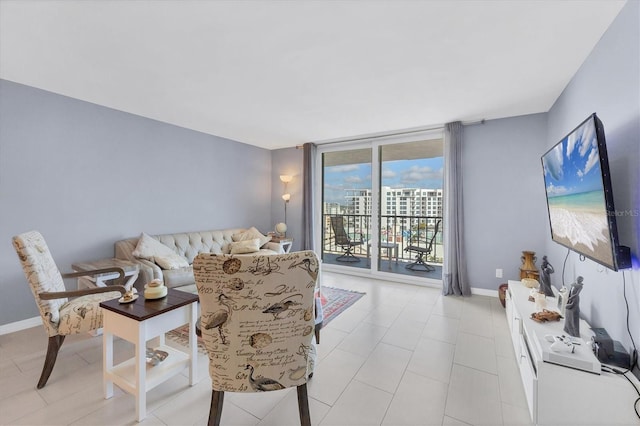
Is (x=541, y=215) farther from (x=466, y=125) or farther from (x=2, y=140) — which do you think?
(x=2, y=140)

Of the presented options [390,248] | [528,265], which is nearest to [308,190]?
[390,248]

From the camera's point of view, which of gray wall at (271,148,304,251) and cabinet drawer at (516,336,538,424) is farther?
gray wall at (271,148,304,251)

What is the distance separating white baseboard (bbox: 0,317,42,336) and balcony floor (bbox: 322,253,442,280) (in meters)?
4.01

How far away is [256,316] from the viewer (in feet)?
3.89

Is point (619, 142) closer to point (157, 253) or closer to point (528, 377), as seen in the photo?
point (528, 377)

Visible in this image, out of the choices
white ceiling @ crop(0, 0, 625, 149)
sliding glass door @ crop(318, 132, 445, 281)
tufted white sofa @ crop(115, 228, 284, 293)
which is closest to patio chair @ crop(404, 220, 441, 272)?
sliding glass door @ crop(318, 132, 445, 281)

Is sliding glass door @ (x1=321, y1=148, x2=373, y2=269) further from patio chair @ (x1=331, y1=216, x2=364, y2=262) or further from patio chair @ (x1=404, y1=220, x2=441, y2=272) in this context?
patio chair @ (x1=404, y1=220, x2=441, y2=272)

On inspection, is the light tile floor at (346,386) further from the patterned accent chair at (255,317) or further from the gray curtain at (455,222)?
the gray curtain at (455,222)

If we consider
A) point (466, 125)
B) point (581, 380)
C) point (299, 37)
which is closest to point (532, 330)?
point (581, 380)

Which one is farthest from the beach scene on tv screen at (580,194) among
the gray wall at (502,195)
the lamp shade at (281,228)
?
the lamp shade at (281,228)

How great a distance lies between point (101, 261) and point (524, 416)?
3952 mm

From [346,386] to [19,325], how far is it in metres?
3.22

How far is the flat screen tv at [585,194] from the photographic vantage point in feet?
4.54

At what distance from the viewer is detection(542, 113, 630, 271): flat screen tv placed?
4.54 feet
